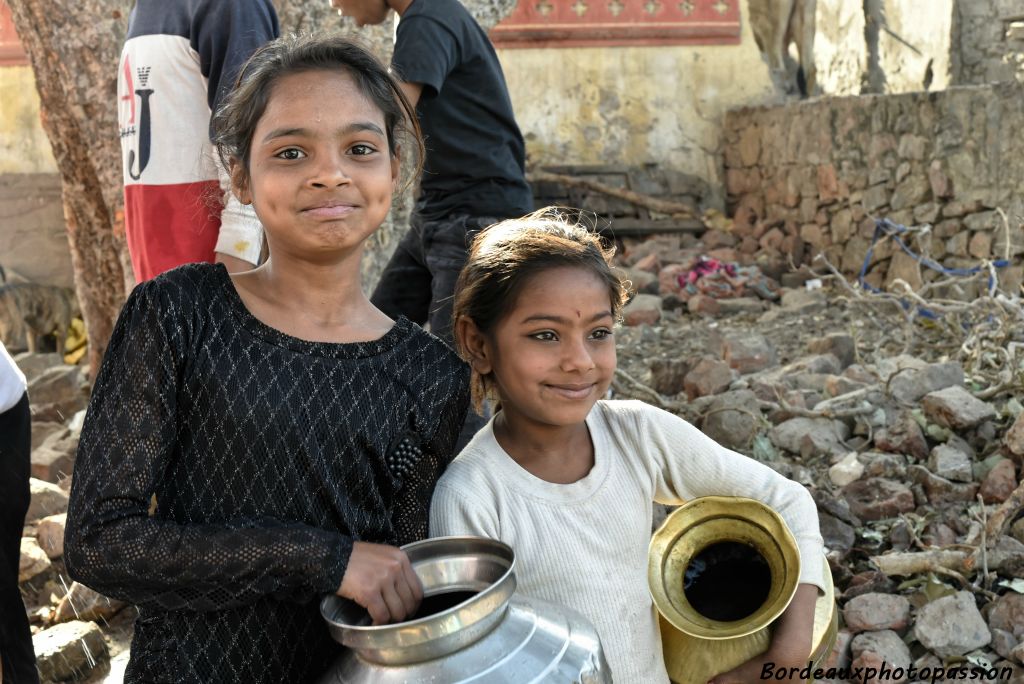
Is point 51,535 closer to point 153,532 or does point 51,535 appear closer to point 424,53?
point 424,53

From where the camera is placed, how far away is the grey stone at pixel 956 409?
3.80 m

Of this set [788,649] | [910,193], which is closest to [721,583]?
[788,649]

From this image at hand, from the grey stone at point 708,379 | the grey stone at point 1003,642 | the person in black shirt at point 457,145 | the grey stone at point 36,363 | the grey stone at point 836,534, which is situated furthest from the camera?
the grey stone at point 36,363

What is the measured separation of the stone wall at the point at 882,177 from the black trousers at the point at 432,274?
3.66m

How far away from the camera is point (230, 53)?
2266 mm

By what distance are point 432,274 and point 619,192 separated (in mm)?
6175

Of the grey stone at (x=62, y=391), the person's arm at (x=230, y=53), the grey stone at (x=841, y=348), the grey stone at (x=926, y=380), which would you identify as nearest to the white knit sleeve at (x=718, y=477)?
the person's arm at (x=230, y=53)

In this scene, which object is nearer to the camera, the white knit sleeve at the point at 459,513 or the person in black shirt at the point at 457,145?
the white knit sleeve at the point at 459,513

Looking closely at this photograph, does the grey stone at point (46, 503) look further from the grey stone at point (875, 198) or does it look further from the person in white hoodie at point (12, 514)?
the grey stone at point (875, 198)

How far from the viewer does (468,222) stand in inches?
116

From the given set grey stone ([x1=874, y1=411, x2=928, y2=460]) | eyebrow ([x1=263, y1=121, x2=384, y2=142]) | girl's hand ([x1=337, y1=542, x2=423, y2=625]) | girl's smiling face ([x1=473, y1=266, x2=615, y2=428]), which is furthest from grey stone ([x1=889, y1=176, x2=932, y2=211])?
girl's hand ([x1=337, y1=542, x2=423, y2=625])

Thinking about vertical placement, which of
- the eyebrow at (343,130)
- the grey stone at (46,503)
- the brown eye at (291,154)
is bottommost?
the grey stone at (46,503)

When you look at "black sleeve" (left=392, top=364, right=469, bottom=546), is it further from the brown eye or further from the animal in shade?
the animal in shade

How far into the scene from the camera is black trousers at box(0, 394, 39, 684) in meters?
1.96
